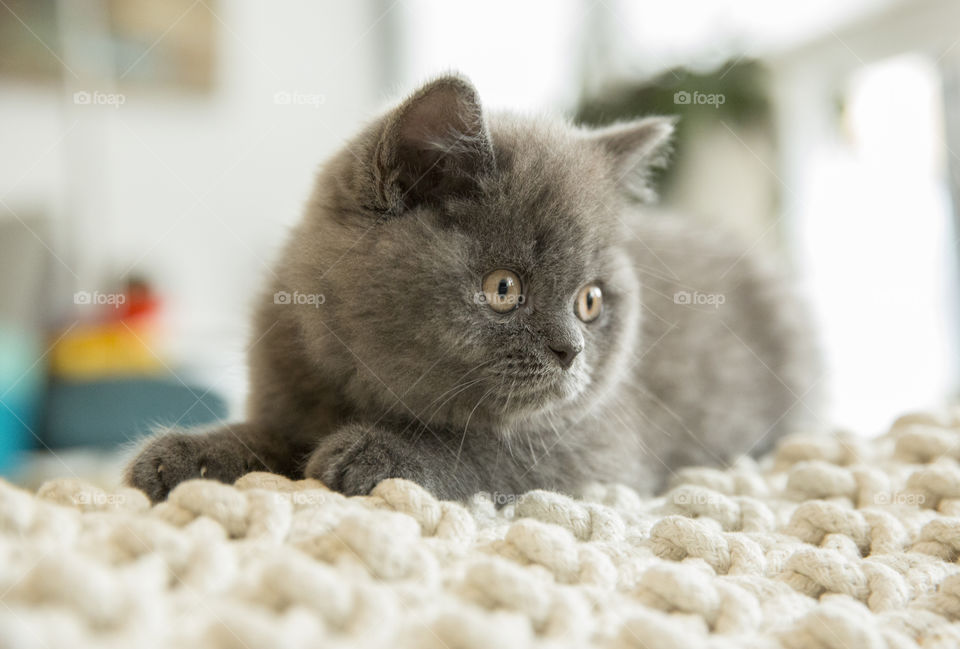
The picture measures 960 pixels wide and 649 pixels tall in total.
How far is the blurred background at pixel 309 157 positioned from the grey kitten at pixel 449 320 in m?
0.90

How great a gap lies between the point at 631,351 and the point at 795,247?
2.42 meters

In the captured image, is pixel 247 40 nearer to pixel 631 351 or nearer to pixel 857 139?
pixel 857 139

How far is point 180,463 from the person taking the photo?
1086 millimetres

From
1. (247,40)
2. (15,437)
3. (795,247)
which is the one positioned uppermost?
(247,40)

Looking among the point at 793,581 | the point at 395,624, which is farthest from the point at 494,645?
the point at 793,581

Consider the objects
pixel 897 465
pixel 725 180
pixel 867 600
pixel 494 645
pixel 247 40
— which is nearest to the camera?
pixel 494 645

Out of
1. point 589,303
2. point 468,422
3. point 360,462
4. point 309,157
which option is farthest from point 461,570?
point 309,157

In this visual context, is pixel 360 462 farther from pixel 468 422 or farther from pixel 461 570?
pixel 461 570

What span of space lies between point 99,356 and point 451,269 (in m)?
2.43

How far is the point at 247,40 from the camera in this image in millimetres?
4973

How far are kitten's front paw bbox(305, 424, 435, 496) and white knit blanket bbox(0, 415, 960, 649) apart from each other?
4 cm

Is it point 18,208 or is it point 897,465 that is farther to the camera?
point 18,208

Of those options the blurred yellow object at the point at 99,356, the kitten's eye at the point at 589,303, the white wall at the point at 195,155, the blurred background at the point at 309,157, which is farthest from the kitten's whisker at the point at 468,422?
the white wall at the point at 195,155

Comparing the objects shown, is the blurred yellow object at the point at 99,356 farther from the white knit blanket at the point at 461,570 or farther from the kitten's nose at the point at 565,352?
the kitten's nose at the point at 565,352
